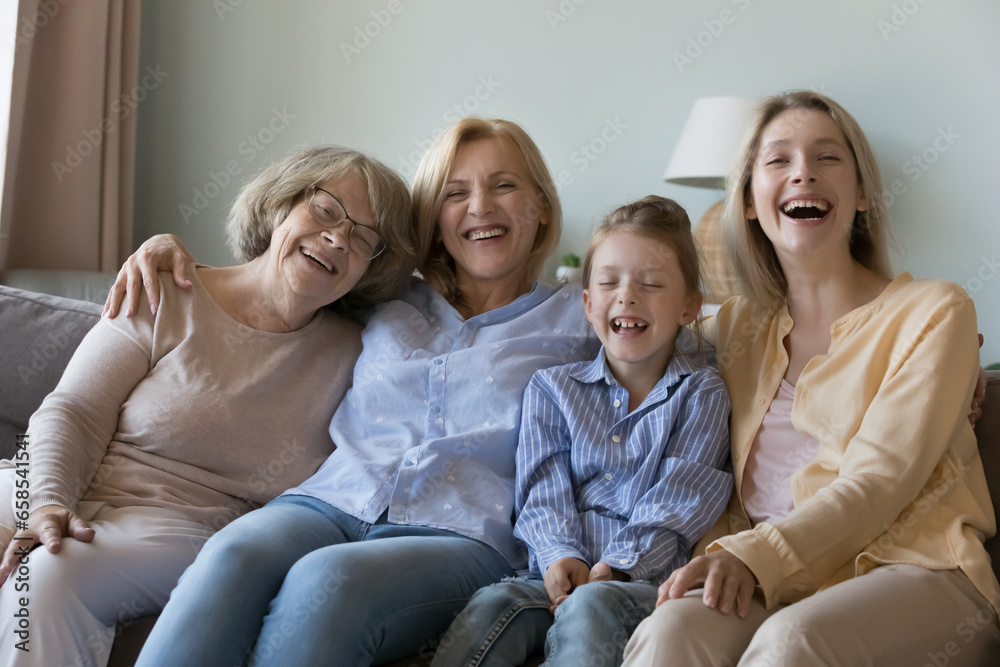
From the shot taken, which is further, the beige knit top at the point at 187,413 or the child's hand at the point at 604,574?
the beige knit top at the point at 187,413

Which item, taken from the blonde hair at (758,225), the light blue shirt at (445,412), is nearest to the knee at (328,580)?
the light blue shirt at (445,412)

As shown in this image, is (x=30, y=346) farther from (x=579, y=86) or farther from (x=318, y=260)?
(x=579, y=86)

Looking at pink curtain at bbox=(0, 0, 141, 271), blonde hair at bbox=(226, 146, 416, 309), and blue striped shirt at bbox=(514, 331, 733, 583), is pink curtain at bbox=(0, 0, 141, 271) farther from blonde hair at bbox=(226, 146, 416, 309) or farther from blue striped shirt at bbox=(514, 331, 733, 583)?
blue striped shirt at bbox=(514, 331, 733, 583)

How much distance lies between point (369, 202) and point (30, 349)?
2.65 ft

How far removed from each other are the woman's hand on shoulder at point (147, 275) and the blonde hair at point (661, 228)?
76 cm

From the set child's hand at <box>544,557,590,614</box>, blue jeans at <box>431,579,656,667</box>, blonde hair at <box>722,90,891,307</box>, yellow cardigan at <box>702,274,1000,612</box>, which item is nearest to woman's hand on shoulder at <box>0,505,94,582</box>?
blue jeans at <box>431,579,656,667</box>

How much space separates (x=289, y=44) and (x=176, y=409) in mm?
2578

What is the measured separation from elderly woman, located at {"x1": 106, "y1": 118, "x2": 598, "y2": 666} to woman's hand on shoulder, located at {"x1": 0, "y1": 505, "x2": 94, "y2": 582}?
19 cm

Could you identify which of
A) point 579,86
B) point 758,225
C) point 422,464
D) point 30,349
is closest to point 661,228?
point 758,225

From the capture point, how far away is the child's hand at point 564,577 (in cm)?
129

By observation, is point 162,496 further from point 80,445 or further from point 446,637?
point 446,637

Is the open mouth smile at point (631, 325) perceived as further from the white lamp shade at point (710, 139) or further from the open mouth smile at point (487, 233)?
the white lamp shade at point (710, 139)

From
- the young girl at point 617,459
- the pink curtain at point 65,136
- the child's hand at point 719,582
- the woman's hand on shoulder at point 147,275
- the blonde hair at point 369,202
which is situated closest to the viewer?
the child's hand at point 719,582

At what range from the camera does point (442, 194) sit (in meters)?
1.76
